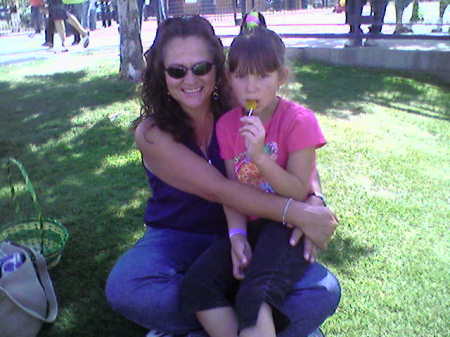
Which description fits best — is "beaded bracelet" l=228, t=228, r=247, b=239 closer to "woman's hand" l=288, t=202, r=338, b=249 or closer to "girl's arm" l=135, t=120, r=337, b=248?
"girl's arm" l=135, t=120, r=337, b=248

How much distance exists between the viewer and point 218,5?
1296 centimetres

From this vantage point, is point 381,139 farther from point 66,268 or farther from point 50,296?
point 50,296

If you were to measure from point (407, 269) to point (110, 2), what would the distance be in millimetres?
18400

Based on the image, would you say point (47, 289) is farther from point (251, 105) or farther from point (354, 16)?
point (354, 16)

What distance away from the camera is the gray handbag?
2.07 metres

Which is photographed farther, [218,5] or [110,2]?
[110,2]

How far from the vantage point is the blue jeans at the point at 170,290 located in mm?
1900

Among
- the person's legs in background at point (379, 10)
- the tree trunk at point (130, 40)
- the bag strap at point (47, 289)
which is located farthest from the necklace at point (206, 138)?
the person's legs in background at point (379, 10)

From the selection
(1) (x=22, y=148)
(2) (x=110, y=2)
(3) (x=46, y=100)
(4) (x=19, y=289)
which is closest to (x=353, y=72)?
(3) (x=46, y=100)

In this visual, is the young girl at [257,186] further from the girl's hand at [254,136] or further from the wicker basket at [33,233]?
the wicker basket at [33,233]

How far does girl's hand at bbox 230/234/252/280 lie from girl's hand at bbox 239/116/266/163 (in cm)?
37

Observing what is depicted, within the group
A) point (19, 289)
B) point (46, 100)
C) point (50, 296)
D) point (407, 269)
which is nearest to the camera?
point (19, 289)

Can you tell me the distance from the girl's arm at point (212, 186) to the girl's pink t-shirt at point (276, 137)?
0.08 m

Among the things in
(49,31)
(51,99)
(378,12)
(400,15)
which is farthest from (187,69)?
(49,31)
